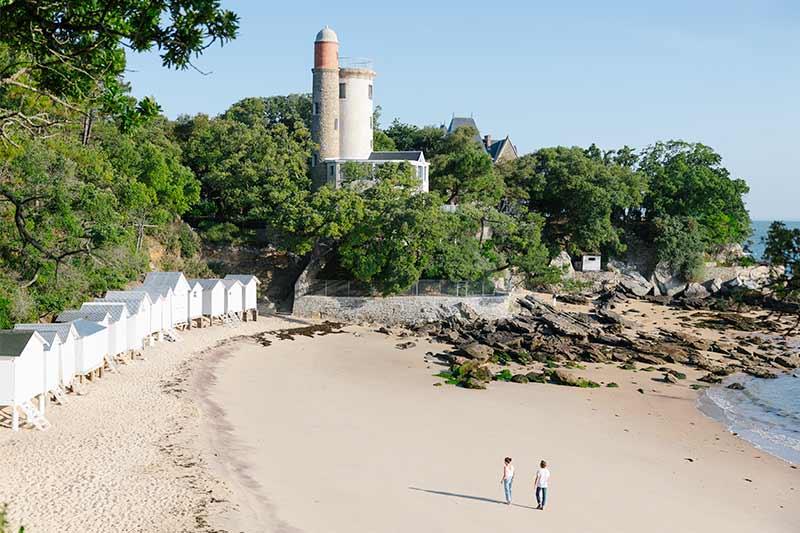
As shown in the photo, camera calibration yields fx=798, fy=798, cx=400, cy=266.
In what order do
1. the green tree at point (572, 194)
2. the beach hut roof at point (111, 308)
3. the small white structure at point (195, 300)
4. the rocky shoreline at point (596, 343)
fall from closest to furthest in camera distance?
1. the beach hut roof at point (111, 308)
2. the rocky shoreline at point (596, 343)
3. the small white structure at point (195, 300)
4. the green tree at point (572, 194)

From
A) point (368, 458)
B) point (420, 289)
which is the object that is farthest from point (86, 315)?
point (420, 289)

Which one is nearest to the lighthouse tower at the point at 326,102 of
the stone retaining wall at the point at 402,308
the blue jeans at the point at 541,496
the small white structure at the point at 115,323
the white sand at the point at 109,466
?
the stone retaining wall at the point at 402,308

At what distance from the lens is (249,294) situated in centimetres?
4147

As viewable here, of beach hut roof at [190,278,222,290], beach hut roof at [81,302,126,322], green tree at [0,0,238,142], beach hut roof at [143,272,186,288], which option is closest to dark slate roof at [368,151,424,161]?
beach hut roof at [190,278,222,290]

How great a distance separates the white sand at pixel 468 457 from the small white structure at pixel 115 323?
3707mm

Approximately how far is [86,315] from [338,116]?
83.9 ft

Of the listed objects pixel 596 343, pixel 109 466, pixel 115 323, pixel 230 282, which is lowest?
pixel 109 466

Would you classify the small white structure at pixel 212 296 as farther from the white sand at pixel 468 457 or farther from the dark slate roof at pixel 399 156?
the dark slate roof at pixel 399 156

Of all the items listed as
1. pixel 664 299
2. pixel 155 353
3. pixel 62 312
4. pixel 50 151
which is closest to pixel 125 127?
pixel 62 312

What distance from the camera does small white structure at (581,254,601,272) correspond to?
57.1 metres

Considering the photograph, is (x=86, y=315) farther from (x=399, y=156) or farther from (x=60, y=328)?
(x=399, y=156)

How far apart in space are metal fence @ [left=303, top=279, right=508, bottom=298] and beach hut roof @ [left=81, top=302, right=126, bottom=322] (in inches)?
609

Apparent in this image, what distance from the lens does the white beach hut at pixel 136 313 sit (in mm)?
29312

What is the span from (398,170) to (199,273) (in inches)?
502
